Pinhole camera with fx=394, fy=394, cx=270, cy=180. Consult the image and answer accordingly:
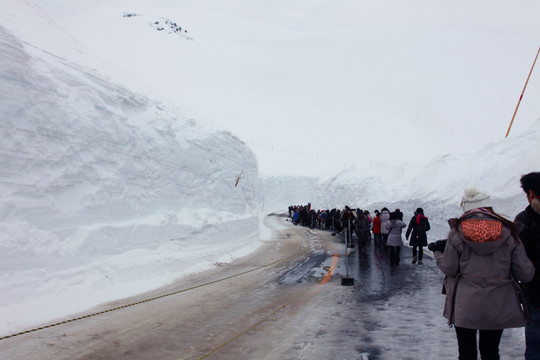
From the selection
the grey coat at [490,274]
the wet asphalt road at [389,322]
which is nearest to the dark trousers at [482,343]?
the grey coat at [490,274]

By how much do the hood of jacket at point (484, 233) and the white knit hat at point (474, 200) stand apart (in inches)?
8.0

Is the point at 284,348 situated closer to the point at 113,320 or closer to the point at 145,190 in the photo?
the point at 113,320

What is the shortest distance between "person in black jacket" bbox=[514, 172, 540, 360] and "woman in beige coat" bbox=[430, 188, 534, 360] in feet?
0.39

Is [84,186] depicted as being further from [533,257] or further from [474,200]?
[533,257]

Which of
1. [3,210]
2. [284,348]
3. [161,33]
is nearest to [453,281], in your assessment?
[284,348]

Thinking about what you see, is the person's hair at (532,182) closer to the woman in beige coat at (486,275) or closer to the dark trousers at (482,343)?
the woman in beige coat at (486,275)

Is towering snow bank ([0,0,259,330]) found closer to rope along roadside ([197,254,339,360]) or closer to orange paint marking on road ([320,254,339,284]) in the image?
rope along roadside ([197,254,339,360])

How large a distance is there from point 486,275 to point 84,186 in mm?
8610

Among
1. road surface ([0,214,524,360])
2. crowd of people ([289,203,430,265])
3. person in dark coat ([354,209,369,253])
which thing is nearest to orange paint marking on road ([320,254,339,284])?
road surface ([0,214,524,360])

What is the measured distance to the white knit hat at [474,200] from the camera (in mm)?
3176

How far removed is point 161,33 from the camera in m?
141

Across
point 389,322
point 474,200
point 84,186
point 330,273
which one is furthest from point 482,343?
point 84,186

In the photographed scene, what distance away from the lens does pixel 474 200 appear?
321 cm

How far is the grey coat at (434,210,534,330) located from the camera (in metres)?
2.88
